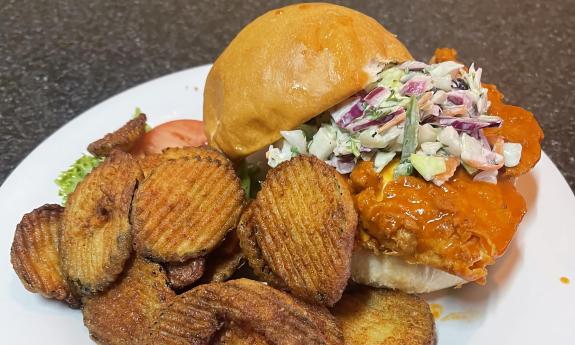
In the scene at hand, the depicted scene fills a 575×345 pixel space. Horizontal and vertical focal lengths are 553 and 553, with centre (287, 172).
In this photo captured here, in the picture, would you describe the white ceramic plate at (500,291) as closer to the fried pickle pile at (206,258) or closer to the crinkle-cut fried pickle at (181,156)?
the fried pickle pile at (206,258)

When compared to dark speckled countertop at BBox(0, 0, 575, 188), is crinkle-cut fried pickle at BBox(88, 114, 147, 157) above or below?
above

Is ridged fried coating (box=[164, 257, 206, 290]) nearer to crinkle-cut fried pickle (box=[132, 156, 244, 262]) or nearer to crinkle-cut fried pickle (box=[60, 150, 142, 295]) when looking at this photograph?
crinkle-cut fried pickle (box=[132, 156, 244, 262])

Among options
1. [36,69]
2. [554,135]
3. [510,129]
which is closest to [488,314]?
[510,129]

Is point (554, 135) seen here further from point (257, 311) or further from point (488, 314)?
point (257, 311)

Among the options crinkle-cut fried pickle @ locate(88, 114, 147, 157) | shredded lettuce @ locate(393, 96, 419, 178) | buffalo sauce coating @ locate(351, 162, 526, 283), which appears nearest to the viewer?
buffalo sauce coating @ locate(351, 162, 526, 283)

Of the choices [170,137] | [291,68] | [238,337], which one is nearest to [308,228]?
[238,337]

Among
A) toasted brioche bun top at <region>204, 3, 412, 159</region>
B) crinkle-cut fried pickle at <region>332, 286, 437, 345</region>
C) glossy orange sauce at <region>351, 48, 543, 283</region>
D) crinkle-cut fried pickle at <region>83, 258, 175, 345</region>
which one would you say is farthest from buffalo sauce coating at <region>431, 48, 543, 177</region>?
crinkle-cut fried pickle at <region>83, 258, 175, 345</region>

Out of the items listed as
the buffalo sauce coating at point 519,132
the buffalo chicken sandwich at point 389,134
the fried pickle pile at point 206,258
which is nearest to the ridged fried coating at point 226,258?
the fried pickle pile at point 206,258
